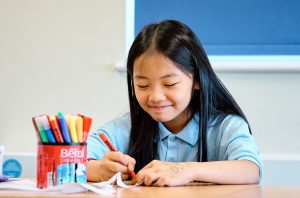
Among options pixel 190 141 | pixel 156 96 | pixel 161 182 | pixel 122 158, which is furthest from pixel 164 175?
pixel 190 141

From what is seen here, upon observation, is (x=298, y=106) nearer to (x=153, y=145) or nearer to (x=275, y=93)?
(x=275, y=93)

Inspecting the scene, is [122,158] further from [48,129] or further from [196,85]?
[196,85]

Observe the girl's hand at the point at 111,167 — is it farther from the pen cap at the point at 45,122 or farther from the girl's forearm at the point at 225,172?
the pen cap at the point at 45,122

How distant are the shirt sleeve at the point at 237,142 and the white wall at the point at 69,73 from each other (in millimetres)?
429

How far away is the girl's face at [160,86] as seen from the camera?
1097 mm

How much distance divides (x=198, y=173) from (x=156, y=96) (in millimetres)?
228

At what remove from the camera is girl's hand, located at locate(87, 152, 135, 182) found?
3.08 feet

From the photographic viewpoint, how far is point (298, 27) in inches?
65.2

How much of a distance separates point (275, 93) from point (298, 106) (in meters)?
0.08

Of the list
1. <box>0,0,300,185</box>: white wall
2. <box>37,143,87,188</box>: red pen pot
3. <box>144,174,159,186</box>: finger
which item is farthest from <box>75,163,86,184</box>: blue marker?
<box>0,0,300,185</box>: white wall

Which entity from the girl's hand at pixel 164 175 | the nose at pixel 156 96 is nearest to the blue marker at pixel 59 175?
the girl's hand at pixel 164 175

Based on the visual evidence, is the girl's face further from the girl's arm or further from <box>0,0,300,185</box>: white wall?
<box>0,0,300,185</box>: white wall

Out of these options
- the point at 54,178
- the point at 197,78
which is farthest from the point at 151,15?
the point at 54,178

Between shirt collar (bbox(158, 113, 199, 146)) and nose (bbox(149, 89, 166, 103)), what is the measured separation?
15 cm
